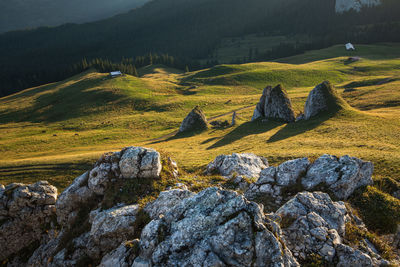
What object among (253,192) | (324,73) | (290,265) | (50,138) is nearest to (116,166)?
(253,192)

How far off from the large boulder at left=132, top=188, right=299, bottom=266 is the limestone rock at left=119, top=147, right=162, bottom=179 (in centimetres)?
638

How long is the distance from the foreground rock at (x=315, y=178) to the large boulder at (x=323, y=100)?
100 feet

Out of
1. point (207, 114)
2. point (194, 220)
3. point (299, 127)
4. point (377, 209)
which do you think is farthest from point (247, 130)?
point (194, 220)

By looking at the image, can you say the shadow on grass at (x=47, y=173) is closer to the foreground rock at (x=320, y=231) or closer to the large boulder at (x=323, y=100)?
the foreground rock at (x=320, y=231)

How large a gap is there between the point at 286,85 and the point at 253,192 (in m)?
99.9

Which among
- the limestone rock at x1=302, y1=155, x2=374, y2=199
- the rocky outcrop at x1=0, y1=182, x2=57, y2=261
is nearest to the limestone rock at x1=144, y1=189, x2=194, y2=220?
the limestone rock at x1=302, y1=155, x2=374, y2=199

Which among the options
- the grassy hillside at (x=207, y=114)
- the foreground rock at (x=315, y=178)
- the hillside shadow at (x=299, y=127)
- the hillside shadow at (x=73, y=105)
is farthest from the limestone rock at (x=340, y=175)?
the hillside shadow at (x=73, y=105)

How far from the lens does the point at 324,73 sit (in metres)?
110

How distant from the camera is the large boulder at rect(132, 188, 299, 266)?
8078 millimetres

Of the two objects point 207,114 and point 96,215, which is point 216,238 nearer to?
point 96,215

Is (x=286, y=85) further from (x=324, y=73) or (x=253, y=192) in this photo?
(x=253, y=192)

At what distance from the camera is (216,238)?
8469 mm

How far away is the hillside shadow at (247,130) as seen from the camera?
41.1 m

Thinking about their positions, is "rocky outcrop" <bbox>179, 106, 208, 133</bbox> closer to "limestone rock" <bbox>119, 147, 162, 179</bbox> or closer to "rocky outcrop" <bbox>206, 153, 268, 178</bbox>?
"rocky outcrop" <bbox>206, 153, 268, 178</bbox>
